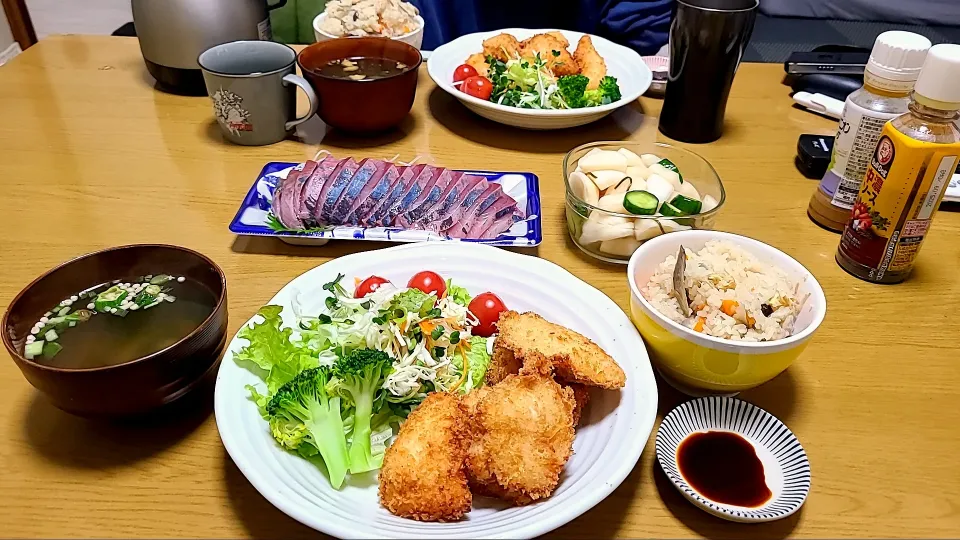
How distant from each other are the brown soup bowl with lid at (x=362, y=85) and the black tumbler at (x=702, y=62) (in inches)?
29.0

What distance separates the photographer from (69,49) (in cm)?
243

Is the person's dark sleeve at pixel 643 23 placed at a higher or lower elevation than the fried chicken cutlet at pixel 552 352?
lower

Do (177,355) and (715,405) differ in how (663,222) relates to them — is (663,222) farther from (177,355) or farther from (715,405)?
(177,355)

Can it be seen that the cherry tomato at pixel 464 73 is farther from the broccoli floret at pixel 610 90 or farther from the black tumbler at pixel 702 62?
the black tumbler at pixel 702 62

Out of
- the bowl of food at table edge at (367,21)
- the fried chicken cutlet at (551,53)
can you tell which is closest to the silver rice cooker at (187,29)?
the bowl of food at table edge at (367,21)

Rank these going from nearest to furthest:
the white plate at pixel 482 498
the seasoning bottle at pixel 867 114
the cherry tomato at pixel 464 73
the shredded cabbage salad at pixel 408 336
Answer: the white plate at pixel 482 498 < the shredded cabbage salad at pixel 408 336 < the seasoning bottle at pixel 867 114 < the cherry tomato at pixel 464 73

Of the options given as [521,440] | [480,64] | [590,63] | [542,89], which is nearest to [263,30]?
[480,64]

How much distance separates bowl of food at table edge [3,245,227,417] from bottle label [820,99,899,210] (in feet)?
4.38

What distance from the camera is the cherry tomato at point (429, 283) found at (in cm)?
127

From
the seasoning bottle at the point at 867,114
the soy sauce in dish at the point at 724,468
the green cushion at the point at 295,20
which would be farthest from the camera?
the green cushion at the point at 295,20

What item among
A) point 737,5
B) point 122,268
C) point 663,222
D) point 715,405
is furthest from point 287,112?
point 715,405

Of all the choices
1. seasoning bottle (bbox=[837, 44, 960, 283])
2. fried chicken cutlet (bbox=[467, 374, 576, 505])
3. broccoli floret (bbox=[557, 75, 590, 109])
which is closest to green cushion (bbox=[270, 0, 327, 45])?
broccoli floret (bbox=[557, 75, 590, 109])

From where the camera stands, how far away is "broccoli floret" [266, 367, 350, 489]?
3.18ft

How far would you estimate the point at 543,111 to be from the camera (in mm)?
1880
